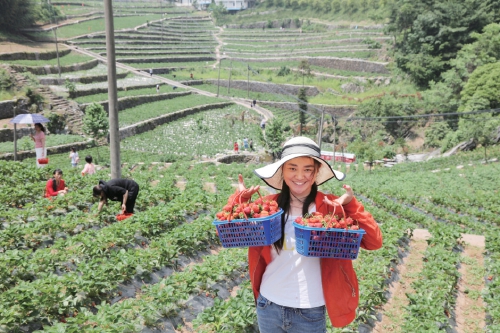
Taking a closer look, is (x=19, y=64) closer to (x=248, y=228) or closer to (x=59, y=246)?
(x=59, y=246)

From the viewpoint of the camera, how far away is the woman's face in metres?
3.20

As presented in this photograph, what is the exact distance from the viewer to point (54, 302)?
4.94 metres

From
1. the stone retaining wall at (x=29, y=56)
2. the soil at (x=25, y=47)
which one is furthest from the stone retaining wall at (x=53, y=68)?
the soil at (x=25, y=47)

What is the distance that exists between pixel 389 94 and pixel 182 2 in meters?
111

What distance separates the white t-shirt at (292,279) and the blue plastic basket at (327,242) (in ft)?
0.47

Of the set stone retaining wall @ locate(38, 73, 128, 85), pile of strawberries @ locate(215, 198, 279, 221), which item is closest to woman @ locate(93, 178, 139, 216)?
pile of strawberries @ locate(215, 198, 279, 221)

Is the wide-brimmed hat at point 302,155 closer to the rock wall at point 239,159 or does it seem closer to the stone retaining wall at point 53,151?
the stone retaining wall at point 53,151

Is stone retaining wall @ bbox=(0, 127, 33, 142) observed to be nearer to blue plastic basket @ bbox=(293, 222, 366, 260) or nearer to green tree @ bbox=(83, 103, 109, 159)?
green tree @ bbox=(83, 103, 109, 159)

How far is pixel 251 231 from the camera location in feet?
10.2

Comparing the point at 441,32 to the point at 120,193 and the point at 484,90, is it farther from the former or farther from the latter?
the point at 120,193

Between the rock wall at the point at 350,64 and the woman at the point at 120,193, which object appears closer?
the woman at the point at 120,193

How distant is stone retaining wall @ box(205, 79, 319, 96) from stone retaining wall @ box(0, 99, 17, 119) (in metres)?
31.2

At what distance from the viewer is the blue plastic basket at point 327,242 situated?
9.59 feet

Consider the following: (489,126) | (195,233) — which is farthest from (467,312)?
(489,126)
